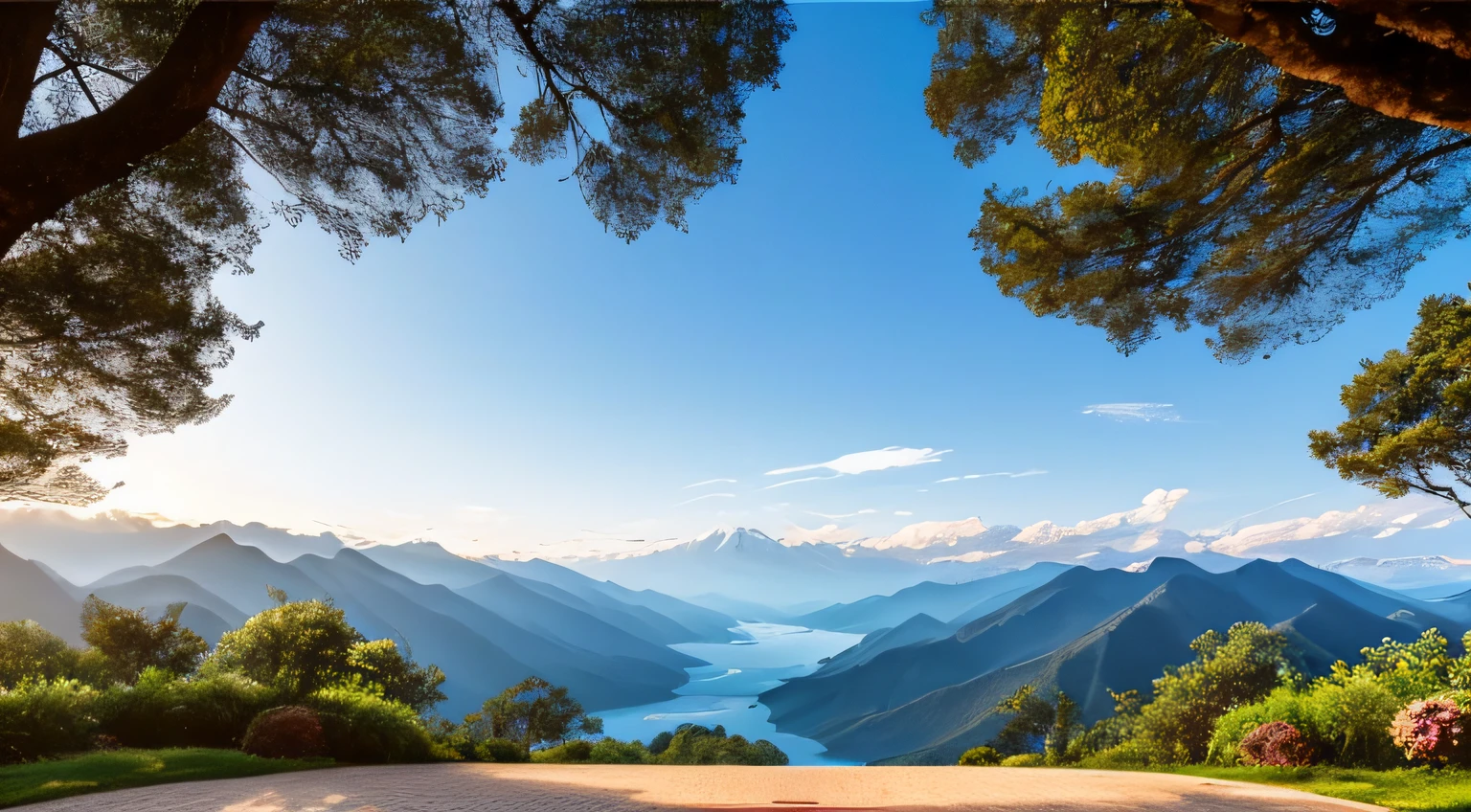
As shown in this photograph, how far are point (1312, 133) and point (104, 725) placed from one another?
17129 mm

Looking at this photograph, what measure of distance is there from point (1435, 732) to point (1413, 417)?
19.5 ft

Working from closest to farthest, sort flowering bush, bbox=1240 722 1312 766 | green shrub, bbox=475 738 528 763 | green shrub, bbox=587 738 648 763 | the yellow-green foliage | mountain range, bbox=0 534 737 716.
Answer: flowering bush, bbox=1240 722 1312 766 < green shrub, bbox=475 738 528 763 < green shrub, bbox=587 738 648 763 < the yellow-green foliage < mountain range, bbox=0 534 737 716

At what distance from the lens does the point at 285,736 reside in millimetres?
8180

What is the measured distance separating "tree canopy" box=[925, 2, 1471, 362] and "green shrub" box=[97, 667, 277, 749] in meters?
13.2

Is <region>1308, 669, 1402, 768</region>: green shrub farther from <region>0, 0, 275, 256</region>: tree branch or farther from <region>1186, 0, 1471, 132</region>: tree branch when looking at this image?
<region>0, 0, 275, 256</region>: tree branch

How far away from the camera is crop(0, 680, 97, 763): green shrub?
7.20 m

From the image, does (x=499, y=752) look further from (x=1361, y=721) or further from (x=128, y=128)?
(x=1361, y=721)

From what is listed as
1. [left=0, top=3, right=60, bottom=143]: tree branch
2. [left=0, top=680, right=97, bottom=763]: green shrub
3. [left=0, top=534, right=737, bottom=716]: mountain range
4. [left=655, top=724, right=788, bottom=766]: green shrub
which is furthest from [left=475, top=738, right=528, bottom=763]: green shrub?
[left=0, top=534, right=737, bottom=716]: mountain range

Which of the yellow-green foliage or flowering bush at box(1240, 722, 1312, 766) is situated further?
the yellow-green foliage

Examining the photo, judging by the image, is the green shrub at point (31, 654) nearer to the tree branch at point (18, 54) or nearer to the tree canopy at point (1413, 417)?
the tree branch at point (18, 54)

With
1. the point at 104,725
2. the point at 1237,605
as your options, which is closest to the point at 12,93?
the point at 104,725

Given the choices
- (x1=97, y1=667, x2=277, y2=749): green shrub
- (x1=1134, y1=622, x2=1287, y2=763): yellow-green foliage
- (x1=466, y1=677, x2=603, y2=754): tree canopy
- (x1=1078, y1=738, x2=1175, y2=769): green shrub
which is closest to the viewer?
(x1=97, y1=667, x2=277, y2=749): green shrub

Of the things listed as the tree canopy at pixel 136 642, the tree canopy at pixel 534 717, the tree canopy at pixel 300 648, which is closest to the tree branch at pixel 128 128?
the tree canopy at pixel 300 648

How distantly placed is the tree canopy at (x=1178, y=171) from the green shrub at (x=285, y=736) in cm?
1150
